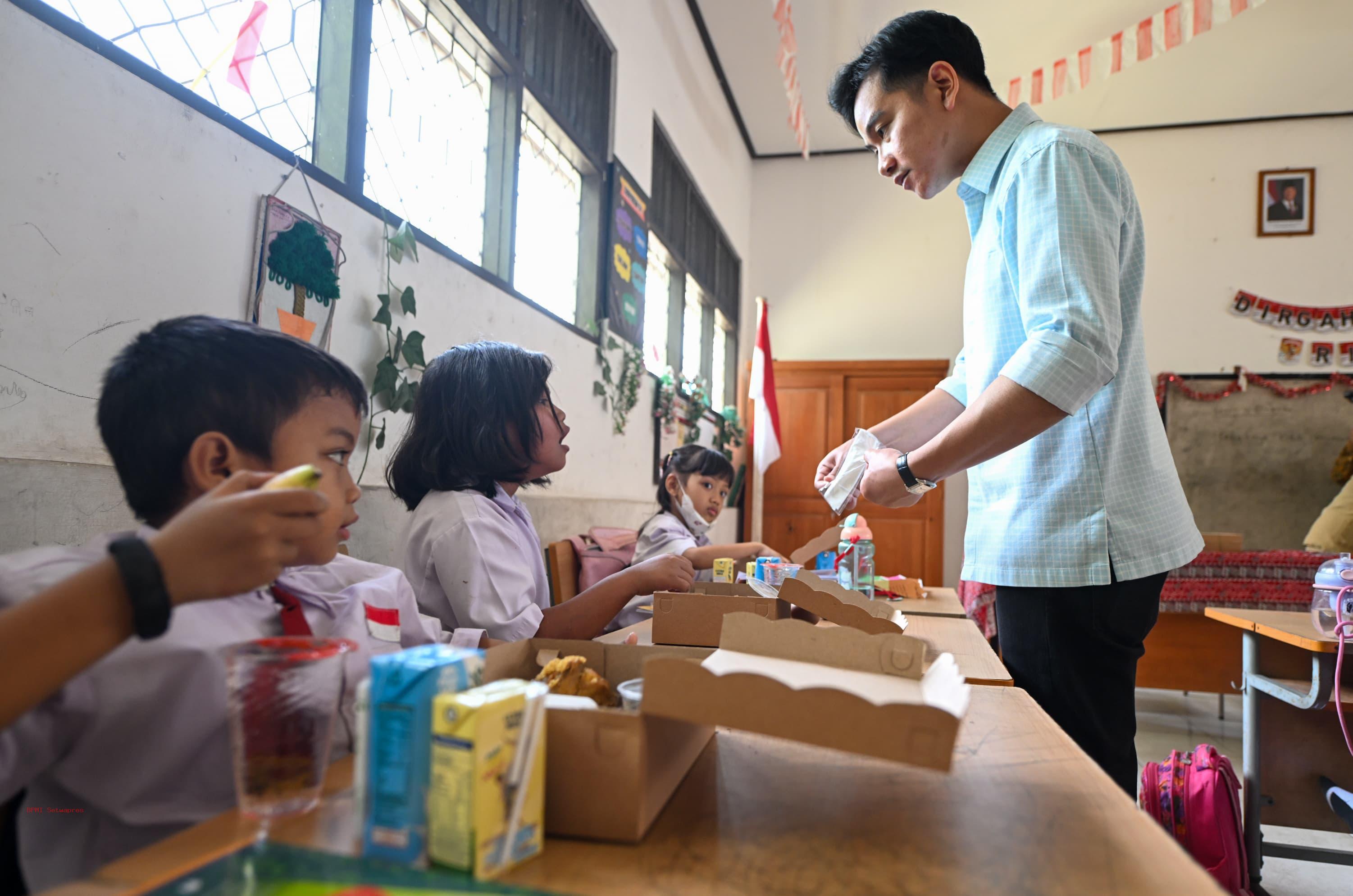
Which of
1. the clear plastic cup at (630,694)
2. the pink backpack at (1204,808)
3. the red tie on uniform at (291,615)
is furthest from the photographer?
the pink backpack at (1204,808)

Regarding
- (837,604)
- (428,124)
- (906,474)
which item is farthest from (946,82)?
(428,124)

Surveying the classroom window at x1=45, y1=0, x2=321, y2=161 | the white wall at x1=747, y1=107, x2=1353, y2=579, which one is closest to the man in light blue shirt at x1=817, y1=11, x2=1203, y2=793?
the classroom window at x1=45, y1=0, x2=321, y2=161

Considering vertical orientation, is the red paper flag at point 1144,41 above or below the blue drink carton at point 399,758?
above

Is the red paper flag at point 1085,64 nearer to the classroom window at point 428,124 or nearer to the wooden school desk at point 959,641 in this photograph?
the classroom window at point 428,124

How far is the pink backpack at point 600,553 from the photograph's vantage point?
261 cm

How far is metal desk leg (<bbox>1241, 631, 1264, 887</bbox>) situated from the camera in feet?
6.44

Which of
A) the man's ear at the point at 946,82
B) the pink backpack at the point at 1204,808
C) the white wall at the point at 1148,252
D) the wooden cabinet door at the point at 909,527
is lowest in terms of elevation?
the pink backpack at the point at 1204,808

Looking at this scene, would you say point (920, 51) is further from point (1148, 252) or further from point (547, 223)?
point (1148, 252)

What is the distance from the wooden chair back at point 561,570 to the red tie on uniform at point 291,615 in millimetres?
1618

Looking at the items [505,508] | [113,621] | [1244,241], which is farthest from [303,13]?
[1244,241]

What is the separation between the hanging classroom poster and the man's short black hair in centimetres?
198

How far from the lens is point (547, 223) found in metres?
3.09

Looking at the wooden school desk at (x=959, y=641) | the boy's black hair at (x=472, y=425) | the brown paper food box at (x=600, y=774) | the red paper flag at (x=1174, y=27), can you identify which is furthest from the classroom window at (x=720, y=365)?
the brown paper food box at (x=600, y=774)

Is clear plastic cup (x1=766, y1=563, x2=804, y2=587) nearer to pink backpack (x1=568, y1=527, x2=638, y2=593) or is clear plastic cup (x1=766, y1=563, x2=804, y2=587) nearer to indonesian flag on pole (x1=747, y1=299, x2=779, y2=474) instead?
pink backpack (x1=568, y1=527, x2=638, y2=593)
